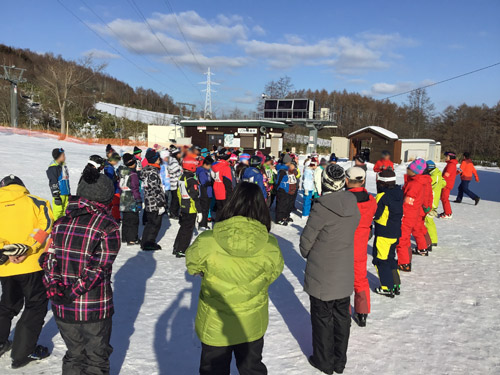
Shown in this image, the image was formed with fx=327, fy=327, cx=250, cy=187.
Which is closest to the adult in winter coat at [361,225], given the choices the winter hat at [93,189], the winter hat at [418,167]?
the winter hat at [418,167]

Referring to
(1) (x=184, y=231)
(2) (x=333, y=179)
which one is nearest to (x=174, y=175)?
(1) (x=184, y=231)

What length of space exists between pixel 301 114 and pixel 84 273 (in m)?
36.0

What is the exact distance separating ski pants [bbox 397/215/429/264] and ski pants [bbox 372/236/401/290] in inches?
32.4

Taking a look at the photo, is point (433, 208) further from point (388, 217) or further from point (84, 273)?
point (84, 273)

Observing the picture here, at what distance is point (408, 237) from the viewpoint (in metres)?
5.45

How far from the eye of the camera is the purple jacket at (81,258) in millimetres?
2328

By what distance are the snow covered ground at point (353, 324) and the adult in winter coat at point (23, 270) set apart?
225 millimetres

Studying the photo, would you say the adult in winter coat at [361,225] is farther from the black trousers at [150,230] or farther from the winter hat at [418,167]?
the black trousers at [150,230]

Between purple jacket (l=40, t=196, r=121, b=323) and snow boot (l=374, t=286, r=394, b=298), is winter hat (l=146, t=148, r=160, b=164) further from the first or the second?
snow boot (l=374, t=286, r=394, b=298)

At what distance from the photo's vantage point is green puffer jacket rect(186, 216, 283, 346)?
205 centimetres

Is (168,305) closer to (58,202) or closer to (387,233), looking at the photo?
(387,233)

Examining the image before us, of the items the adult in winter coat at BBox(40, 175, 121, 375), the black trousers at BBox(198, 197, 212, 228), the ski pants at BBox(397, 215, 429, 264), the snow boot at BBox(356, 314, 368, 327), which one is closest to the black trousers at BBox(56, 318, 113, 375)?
the adult in winter coat at BBox(40, 175, 121, 375)

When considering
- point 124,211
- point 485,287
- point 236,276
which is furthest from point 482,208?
point 236,276

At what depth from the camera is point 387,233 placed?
4457 millimetres
